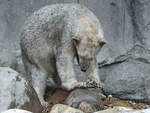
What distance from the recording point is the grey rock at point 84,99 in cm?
395

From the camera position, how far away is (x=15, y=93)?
3.57 metres

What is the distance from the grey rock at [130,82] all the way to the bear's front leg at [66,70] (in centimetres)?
88

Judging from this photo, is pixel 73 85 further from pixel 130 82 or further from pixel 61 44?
pixel 130 82

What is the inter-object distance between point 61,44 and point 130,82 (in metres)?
1.19

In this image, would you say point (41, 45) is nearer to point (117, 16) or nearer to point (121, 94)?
point (121, 94)

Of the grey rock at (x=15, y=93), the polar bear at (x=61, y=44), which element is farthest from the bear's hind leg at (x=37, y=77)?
the grey rock at (x=15, y=93)

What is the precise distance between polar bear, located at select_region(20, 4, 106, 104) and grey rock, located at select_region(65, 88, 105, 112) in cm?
18

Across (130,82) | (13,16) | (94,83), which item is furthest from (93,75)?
(13,16)

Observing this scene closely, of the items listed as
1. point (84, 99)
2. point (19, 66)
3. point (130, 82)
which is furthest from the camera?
point (19, 66)

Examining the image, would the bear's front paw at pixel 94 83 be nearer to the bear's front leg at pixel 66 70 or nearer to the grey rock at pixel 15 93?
the bear's front leg at pixel 66 70

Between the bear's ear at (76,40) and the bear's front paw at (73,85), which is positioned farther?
the bear's front paw at (73,85)

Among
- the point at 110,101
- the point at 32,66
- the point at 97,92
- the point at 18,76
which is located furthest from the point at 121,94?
the point at 18,76

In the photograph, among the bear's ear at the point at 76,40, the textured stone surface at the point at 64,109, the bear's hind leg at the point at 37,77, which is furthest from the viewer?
the bear's hind leg at the point at 37,77

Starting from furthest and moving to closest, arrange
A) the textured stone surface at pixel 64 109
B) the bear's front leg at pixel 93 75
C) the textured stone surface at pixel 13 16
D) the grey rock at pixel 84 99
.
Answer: the textured stone surface at pixel 13 16, the bear's front leg at pixel 93 75, the grey rock at pixel 84 99, the textured stone surface at pixel 64 109
